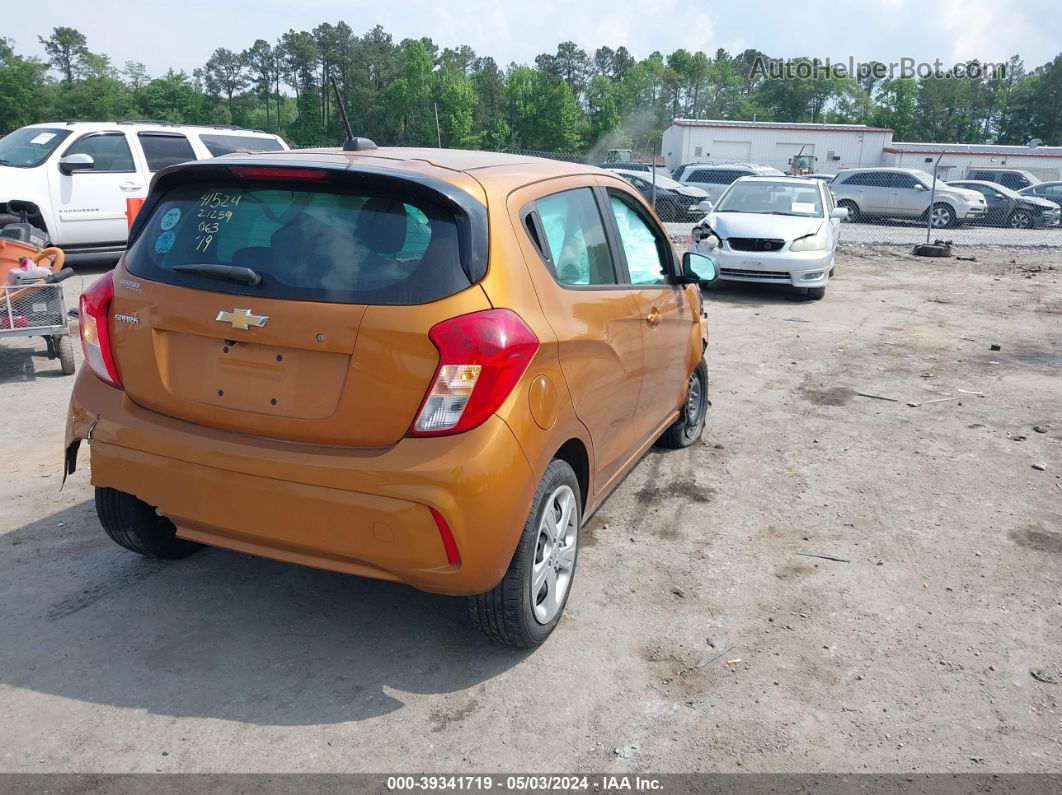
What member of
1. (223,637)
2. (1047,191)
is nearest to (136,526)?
(223,637)

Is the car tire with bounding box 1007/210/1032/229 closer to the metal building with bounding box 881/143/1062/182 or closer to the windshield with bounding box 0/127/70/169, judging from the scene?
the metal building with bounding box 881/143/1062/182

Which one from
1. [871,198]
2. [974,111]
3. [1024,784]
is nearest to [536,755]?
[1024,784]

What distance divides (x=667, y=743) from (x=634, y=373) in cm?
178

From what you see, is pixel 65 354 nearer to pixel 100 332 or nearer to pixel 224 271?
pixel 100 332

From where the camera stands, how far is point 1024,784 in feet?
8.97

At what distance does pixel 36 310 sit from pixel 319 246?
497 centimetres

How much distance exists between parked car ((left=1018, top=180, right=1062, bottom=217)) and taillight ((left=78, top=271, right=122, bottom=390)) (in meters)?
31.4

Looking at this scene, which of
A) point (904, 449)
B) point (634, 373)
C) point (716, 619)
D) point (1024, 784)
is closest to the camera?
point (1024, 784)

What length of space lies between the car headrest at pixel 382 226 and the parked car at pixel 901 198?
25287 millimetres

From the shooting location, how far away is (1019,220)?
27328mm

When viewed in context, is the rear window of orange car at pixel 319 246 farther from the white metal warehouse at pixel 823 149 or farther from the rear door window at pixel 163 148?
the white metal warehouse at pixel 823 149

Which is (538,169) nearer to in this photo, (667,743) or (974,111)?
(667,743)

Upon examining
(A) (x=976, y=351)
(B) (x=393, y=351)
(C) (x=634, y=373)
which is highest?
(B) (x=393, y=351)

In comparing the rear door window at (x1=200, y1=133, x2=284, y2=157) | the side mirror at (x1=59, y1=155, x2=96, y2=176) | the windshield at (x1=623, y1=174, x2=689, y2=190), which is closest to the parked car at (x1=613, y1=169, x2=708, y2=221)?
the windshield at (x1=623, y1=174, x2=689, y2=190)
